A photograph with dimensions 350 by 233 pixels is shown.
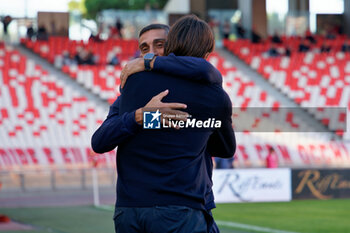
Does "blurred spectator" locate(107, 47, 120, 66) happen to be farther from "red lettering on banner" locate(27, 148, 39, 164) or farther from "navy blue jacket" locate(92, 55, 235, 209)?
"navy blue jacket" locate(92, 55, 235, 209)

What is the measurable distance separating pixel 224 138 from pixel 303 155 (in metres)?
18.6

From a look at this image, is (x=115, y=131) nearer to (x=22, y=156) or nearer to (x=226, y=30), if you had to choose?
(x=22, y=156)

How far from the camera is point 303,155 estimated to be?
21.3 m

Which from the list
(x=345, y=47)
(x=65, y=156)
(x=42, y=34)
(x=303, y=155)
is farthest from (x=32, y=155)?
(x=345, y=47)

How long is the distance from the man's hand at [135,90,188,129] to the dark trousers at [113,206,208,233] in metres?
0.36

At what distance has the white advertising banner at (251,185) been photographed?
1498 centimetres

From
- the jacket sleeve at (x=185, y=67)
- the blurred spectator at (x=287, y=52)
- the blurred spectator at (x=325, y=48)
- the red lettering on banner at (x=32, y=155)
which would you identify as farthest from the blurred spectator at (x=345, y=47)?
the jacket sleeve at (x=185, y=67)

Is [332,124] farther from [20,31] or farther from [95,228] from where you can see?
[95,228]

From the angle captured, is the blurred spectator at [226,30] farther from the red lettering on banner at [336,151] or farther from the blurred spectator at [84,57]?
the red lettering on banner at [336,151]

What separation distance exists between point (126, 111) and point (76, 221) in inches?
387

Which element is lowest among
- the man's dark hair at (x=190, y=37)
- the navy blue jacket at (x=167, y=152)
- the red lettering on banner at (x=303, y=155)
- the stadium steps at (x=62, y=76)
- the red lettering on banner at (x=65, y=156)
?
the red lettering on banner at (x=303, y=155)

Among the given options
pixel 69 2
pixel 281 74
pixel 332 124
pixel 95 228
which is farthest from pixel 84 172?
pixel 69 2

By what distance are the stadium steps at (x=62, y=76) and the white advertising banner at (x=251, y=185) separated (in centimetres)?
1027

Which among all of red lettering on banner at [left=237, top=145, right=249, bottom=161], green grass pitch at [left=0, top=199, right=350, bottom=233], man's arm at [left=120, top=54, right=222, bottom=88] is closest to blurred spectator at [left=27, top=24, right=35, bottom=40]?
red lettering on banner at [left=237, top=145, right=249, bottom=161]
